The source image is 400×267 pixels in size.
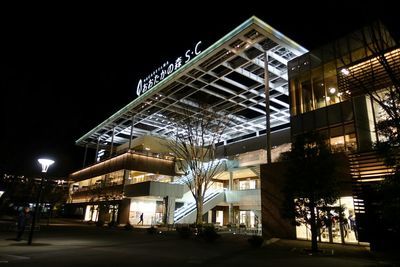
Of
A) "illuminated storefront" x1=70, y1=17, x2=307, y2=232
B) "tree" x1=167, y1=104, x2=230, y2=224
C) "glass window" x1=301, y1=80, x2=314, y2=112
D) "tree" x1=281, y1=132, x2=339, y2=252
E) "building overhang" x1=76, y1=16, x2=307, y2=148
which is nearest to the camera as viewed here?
"tree" x1=281, y1=132, x2=339, y2=252

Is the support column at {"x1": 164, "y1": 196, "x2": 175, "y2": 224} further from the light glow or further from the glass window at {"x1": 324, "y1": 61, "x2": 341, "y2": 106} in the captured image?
the light glow

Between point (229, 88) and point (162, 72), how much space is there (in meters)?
7.20

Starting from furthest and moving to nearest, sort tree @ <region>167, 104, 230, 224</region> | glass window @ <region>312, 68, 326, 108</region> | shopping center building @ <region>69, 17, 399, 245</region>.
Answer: tree @ <region>167, 104, 230, 224</region>, glass window @ <region>312, 68, 326, 108</region>, shopping center building @ <region>69, 17, 399, 245</region>

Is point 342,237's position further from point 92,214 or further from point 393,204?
point 92,214

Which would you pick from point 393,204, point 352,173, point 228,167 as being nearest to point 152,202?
point 228,167

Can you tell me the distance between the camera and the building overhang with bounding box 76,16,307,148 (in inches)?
895

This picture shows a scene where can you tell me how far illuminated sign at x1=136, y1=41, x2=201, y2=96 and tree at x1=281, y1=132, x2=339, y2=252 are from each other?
15.4 metres

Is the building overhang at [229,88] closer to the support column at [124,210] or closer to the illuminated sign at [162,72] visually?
the illuminated sign at [162,72]

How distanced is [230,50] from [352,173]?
537 inches

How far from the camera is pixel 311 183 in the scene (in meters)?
11.3

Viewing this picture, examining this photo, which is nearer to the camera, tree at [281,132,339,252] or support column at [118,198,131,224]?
tree at [281,132,339,252]

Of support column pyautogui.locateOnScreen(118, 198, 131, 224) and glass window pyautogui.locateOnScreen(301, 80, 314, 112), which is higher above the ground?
glass window pyautogui.locateOnScreen(301, 80, 314, 112)

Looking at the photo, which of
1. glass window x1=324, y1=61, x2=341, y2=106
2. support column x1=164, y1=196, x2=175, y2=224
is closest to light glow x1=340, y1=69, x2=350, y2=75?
glass window x1=324, y1=61, x2=341, y2=106

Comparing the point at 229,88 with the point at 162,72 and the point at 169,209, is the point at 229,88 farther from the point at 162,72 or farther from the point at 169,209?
the point at 169,209
